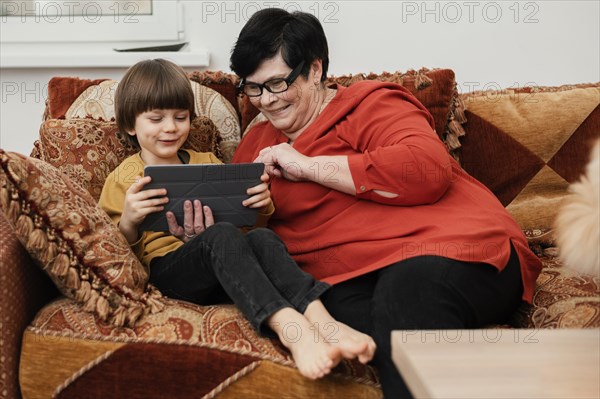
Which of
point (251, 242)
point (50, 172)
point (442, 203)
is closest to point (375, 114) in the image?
point (442, 203)

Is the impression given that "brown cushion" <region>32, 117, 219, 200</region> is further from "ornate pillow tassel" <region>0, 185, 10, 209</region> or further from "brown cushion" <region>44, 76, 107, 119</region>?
"ornate pillow tassel" <region>0, 185, 10, 209</region>

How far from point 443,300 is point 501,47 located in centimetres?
149

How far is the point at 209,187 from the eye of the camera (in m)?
1.61

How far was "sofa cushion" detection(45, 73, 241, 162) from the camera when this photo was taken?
2.01m

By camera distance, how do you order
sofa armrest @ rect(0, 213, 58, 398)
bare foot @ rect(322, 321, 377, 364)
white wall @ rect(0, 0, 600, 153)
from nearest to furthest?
1. bare foot @ rect(322, 321, 377, 364)
2. sofa armrest @ rect(0, 213, 58, 398)
3. white wall @ rect(0, 0, 600, 153)

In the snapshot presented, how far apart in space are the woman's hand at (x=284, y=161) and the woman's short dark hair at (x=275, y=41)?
0.19m

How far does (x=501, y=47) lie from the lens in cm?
264

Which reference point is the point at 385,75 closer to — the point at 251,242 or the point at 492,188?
the point at 492,188

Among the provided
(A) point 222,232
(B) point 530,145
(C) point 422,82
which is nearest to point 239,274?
(A) point 222,232

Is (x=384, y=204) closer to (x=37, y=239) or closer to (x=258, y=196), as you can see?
(x=258, y=196)

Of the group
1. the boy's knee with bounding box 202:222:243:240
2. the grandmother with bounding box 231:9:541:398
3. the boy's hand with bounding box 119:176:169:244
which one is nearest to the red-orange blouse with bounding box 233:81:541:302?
the grandmother with bounding box 231:9:541:398

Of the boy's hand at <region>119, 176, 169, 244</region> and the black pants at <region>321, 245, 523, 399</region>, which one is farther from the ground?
the boy's hand at <region>119, 176, 169, 244</region>

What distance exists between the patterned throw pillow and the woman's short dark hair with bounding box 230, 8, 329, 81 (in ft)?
1.70

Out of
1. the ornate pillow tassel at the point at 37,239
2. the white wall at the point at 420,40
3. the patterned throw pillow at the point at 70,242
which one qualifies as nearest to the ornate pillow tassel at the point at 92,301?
the patterned throw pillow at the point at 70,242
